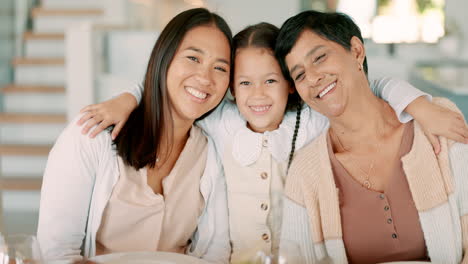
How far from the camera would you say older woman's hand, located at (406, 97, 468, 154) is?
4.85 ft

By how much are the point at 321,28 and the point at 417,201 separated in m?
0.61

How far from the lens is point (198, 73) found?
1.67 meters

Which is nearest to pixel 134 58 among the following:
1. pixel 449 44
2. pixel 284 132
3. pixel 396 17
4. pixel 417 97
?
pixel 284 132

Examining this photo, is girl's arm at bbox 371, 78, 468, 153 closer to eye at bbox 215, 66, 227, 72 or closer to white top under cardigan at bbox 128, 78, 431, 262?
white top under cardigan at bbox 128, 78, 431, 262

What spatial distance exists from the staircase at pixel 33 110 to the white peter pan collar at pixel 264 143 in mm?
2572

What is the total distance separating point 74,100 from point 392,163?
3157 millimetres

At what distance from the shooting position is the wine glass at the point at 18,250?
931 mm

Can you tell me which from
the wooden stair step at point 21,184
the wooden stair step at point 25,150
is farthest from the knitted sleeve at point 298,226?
the wooden stair step at point 25,150

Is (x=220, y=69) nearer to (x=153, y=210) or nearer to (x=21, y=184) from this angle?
(x=153, y=210)

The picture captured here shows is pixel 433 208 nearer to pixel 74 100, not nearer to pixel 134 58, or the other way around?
pixel 134 58

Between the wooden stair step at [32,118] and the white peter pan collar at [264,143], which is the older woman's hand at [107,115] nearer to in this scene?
the white peter pan collar at [264,143]

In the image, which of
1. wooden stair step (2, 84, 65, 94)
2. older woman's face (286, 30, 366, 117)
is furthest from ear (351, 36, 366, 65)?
wooden stair step (2, 84, 65, 94)

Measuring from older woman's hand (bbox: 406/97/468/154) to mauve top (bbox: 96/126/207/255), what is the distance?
2.49 feet

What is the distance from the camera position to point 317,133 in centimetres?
184
